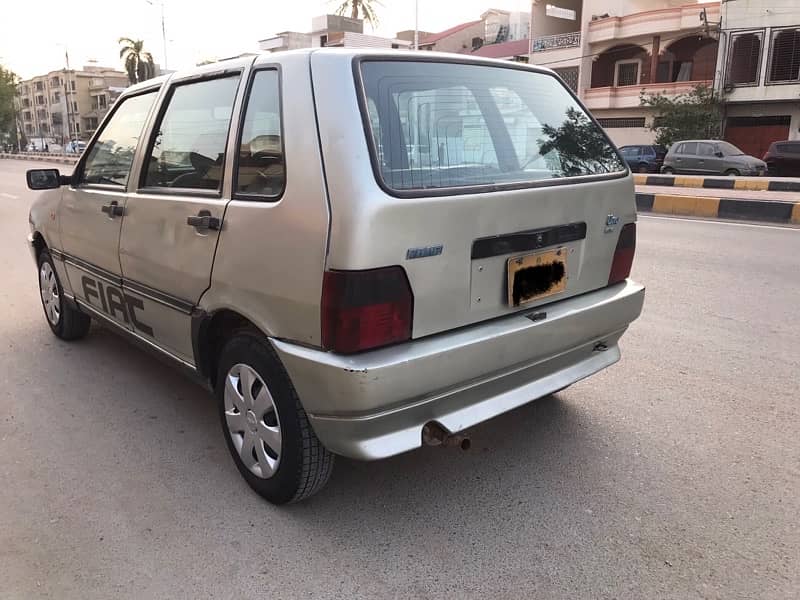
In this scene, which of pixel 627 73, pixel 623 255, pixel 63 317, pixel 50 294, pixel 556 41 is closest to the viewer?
pixel 623 255

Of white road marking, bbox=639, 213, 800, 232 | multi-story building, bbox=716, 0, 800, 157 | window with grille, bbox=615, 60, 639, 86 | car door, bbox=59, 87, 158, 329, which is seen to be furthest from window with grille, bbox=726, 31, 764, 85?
car door, bbox=59, 87, 158, 329

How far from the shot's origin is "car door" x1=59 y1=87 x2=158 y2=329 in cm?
352

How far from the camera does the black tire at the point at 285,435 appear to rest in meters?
2.50

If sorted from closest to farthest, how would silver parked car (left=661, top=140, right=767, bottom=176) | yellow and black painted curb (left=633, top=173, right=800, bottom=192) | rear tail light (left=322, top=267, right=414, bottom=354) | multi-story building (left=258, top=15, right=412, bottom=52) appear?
rear tail light (left=322, top=267, right=414, bottom=354)
yellow and black painted curb (left=633, top=173, right=800, bottom=192)
silver parked car (left=661, top=140, right=767, bottom=176)
multi-story building (left=258, top=15, right=412, bottom=52)

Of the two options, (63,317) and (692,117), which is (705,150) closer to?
(692,117)

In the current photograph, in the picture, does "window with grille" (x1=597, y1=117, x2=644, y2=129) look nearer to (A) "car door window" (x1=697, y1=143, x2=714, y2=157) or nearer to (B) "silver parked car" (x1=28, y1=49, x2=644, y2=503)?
(A) "car door window" (x1=697, y1=143, x2=714, y2=157)

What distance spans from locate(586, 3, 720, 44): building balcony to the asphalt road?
30.9 m

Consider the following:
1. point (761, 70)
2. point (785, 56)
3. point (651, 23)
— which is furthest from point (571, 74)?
point (785, 56)

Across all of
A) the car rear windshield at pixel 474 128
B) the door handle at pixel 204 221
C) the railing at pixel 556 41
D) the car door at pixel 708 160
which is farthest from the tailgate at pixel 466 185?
the railing at pixel 556 41

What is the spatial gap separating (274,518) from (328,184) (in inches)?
52.4

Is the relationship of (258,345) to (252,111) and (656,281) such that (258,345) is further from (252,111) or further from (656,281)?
(656,281)

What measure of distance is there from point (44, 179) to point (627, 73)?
3634 cm

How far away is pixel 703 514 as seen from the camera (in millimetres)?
2615

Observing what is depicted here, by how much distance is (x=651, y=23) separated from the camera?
32.0 m
